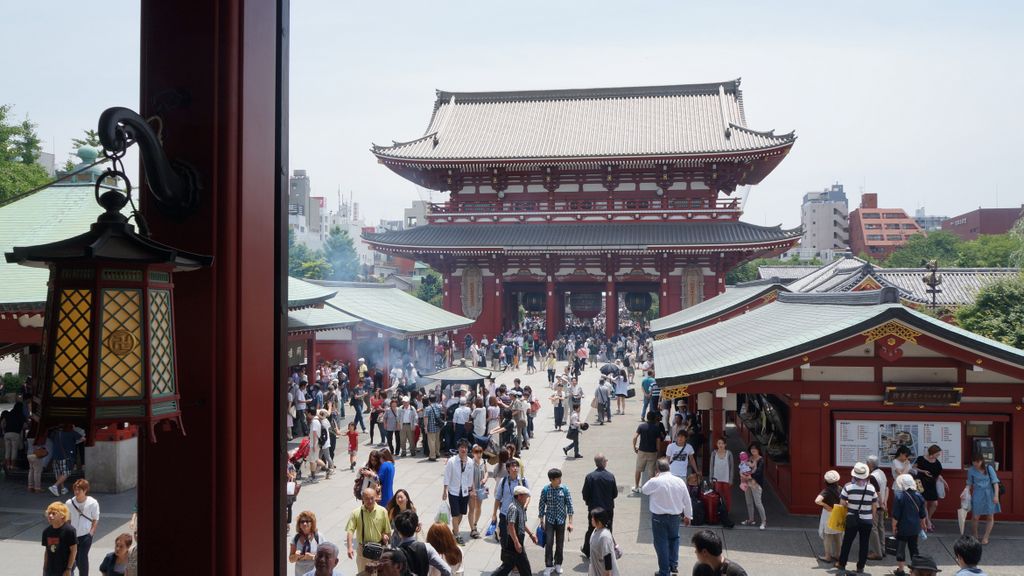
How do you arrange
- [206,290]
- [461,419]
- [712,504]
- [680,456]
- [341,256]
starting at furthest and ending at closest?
1. [341,256]
2. [461,419]
3. [680,456]
4. [712,504]
5. [206,290]

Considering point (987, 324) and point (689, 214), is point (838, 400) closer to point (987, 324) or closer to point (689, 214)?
point (987, 324)

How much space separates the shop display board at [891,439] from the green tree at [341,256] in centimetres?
6901

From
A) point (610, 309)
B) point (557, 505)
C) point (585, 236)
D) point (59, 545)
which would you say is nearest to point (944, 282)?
point (610, 309)

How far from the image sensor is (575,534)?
10.8m

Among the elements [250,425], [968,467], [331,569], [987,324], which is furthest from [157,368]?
[987,324]

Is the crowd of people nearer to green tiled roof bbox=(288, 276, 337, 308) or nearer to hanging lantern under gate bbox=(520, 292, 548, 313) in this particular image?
green tiled roof bbox=(288, 276, 337, 308)

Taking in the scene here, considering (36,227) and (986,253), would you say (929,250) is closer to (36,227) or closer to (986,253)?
(986,253)

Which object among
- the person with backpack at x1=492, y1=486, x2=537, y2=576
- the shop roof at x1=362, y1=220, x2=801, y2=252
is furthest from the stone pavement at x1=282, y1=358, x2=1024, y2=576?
the shop roof at x1=362, y1=220, x2=801, y2=252

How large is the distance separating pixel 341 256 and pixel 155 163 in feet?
264

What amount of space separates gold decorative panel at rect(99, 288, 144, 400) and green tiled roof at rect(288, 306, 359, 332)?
14578mm

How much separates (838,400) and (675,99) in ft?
117

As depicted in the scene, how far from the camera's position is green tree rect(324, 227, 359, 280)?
255 feet

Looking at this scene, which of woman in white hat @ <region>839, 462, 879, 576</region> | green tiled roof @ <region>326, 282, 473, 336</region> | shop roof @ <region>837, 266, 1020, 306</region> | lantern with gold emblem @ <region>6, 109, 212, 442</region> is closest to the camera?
lantern with gold emblem @ <region>6, 109, 212, 442</region>

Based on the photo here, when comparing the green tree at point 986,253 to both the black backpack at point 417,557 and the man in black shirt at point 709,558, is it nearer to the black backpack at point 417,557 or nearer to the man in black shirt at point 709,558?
the man in black shirt at point 709,558
